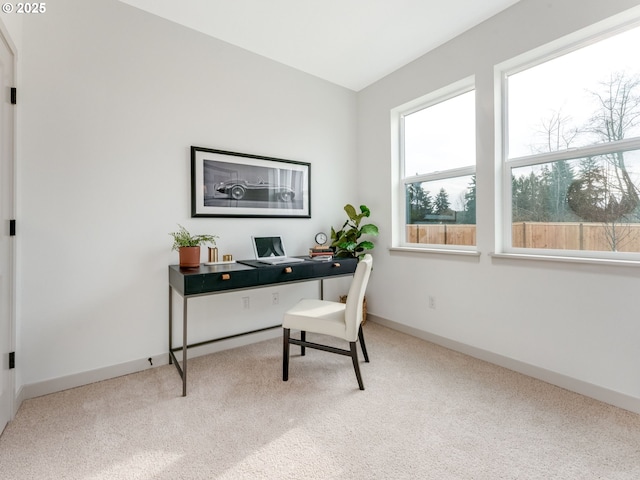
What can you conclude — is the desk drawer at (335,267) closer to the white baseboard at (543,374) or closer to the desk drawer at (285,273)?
the desk drawer at (285,273)

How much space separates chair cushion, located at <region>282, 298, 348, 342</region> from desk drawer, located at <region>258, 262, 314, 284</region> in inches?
10.5

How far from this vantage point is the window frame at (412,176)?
2699mm

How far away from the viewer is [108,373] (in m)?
2.17

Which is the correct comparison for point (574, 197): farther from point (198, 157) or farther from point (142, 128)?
point (142, 128)

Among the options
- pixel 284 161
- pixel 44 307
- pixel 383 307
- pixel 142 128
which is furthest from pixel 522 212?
pixel 44 307

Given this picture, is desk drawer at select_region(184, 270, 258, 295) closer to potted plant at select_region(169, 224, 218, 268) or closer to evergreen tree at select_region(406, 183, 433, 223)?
potted plant at select_region(169, 224, 218, 268)

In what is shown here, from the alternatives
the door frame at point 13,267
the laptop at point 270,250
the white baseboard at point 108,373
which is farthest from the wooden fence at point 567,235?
the door frame at point 13,267

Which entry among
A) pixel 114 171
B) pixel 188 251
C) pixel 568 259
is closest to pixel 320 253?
pixel 188 251

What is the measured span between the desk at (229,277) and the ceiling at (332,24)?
6.36 ft

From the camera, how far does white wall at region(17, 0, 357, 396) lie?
1.94 metres

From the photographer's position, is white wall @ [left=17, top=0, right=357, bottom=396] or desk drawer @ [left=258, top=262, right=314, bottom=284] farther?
desk drawer @ [left=258, top=262, right=314, bottom=284]

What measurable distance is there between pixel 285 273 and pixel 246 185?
94 centimetres

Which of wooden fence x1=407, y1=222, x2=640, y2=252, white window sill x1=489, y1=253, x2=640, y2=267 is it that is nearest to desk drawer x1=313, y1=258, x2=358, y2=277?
wooden fence x1=407, y1=222, x2=640, y2=252

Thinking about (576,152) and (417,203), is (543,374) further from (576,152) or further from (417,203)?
(417,203)
